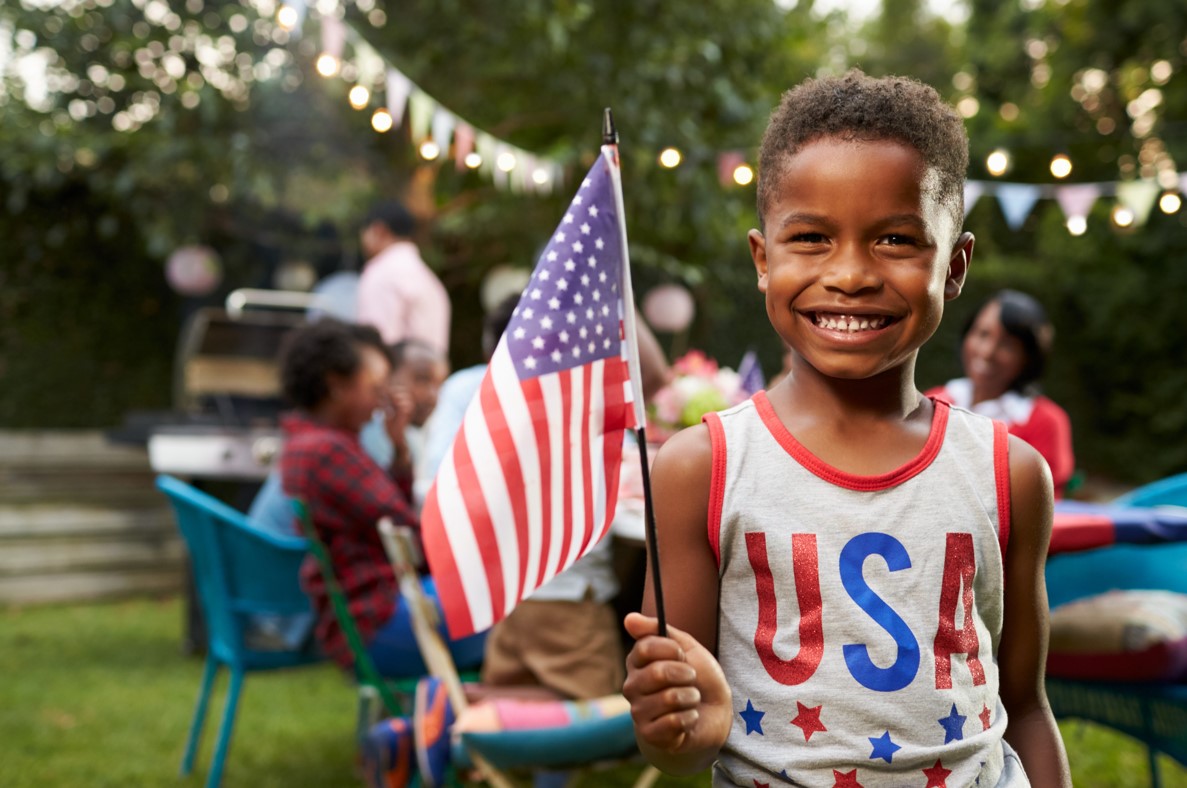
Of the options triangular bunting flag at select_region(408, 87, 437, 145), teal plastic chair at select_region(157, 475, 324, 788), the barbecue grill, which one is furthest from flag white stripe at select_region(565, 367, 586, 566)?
triangular bunting flag at select_region(408, 87, 437, 145)

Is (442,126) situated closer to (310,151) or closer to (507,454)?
(310,151)

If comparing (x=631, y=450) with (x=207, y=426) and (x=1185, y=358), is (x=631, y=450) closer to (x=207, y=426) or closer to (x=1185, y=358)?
(x=207, y=426)

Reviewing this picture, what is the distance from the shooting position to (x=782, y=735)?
46.3 inches

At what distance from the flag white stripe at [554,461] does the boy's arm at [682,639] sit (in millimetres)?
107

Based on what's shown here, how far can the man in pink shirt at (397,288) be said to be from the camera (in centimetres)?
544

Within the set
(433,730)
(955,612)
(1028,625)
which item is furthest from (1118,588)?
(955,612)

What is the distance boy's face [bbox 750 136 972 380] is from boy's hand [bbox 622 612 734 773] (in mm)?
346

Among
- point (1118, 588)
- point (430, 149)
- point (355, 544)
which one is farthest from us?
point (430, 149)

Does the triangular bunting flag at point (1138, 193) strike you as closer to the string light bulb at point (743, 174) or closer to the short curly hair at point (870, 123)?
the string light bulb at point (743, 174)

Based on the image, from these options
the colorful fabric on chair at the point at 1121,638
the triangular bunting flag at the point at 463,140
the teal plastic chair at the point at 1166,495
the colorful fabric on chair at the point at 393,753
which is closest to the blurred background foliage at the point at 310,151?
the triangular bunting flag at the point at 463,140

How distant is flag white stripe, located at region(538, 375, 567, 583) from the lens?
1.22 m

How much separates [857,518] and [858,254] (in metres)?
0.28

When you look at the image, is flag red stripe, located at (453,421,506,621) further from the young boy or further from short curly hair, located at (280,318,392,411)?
short curly hair, located at (280,318,392,411)

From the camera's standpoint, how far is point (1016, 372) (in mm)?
4301
